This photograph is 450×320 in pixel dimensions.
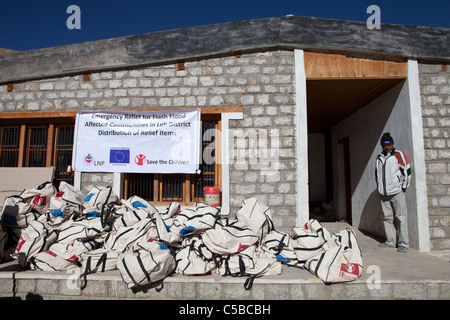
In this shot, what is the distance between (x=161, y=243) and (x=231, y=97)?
2842mm

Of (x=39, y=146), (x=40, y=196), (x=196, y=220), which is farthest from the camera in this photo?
(x=39, y=146)

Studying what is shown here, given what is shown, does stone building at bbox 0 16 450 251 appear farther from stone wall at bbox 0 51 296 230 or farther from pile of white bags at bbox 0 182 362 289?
pile of white bags at bbox 0 182 362 289

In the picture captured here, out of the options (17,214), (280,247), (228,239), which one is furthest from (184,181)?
(17,214)

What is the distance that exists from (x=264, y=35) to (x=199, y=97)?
160 cm

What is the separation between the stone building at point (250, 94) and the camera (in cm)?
530

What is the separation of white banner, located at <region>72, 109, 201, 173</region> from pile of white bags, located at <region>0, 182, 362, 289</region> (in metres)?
0.85

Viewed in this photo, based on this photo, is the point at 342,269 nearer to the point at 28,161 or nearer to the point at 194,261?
the point at 194,261

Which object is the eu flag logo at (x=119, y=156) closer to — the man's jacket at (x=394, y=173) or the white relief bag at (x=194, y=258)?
the white relief bag at (x=194, y=258)

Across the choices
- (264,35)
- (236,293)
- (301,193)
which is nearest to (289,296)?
(236,293)

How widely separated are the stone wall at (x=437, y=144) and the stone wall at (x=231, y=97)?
7.67 ft

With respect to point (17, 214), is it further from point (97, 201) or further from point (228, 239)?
point (228, 239)

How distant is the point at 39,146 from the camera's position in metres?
6.04

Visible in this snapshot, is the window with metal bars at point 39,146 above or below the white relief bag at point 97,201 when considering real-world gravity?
above

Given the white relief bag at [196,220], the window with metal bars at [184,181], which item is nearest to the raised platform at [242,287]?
the white relief bag at [196,220]
